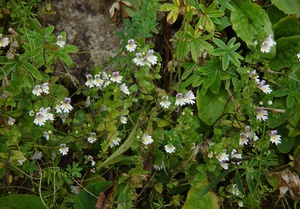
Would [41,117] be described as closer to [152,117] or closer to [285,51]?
[152,117]

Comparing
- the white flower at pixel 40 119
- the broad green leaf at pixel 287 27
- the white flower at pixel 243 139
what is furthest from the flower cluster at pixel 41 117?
the broad green leaf at pixel 287 27

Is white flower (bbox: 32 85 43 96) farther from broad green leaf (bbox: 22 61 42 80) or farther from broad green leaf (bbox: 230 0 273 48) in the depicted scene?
broad green leaf (bbox: 230 0 273 48)

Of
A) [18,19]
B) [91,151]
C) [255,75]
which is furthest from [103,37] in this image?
[255,75]

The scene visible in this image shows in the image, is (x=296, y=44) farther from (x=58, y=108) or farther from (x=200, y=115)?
(x=58, y=108)

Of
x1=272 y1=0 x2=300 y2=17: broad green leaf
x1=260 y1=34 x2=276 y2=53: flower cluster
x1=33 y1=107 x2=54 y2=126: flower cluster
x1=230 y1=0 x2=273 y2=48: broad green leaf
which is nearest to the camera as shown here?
x1=33 y1=107 x2=54 y2=126: flower cluster

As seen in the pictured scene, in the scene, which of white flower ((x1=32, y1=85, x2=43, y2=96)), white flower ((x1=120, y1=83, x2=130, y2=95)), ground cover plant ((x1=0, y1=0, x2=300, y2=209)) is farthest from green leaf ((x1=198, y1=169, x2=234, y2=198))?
white flower ((x1=32, y1=85, x2=43, y2=96))

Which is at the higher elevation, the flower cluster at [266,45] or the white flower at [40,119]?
the flower cluster at [266,45]

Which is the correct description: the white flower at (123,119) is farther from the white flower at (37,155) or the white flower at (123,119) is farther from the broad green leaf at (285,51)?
the broad green leaf at (285,51)

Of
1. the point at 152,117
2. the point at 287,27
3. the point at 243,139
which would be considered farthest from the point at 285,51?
the point at 152,117
